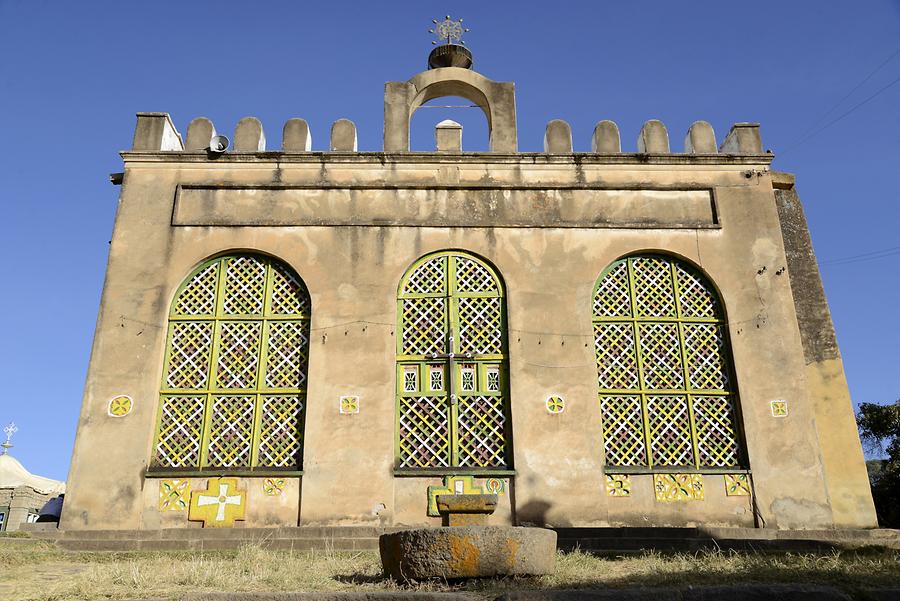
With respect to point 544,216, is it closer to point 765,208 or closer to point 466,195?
point 466,195

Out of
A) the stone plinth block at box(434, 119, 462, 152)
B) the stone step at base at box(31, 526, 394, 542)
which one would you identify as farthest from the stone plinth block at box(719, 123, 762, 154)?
the stone step at base at box(31, 526, 394, 542)

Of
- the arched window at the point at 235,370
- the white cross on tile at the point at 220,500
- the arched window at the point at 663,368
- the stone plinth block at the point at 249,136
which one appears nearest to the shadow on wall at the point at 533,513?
the arched window at the point at 663,368

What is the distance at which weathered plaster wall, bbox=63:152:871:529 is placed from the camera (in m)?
10.9

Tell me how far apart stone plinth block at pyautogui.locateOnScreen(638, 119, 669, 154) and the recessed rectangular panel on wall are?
826mm

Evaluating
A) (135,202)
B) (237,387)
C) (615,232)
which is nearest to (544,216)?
(615,232)

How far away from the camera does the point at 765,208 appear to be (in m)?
12.7

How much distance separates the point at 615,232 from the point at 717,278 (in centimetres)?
171

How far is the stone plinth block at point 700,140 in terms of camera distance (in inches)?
520

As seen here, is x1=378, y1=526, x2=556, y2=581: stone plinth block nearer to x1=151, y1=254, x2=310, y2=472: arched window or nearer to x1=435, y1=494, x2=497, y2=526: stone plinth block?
x1=435, y1=494, x2=497, y2=526: stone plinth block

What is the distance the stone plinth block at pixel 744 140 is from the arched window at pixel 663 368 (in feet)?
7.86

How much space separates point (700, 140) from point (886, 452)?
458 inches

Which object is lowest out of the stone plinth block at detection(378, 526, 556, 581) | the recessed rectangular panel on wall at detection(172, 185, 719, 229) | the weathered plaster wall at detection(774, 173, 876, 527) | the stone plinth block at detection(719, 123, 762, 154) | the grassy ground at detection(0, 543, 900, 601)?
the grassy ground at detection(0, 543, 900, 601)

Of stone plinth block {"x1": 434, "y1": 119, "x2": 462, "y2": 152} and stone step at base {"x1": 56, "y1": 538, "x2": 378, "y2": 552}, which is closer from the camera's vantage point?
stone step at base {"x1": 56, "y1": 538, "x2": 378, "y2": 552}

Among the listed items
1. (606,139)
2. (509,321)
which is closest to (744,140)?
(606,139)
